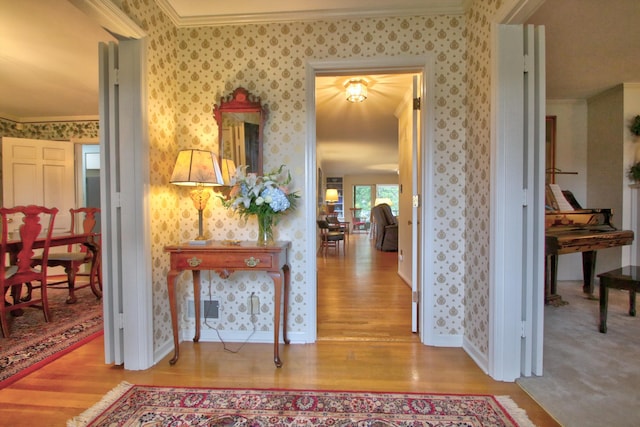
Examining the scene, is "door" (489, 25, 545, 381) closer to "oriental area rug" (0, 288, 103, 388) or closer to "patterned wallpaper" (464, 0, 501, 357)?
"patterned wallpaper" (464, 0, 501, 357)

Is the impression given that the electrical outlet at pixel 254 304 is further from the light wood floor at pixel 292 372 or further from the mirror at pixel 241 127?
A: the mirror at pixel 241 127

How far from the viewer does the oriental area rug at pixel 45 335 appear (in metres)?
2.02

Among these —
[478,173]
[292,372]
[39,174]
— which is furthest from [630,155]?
[39,174]

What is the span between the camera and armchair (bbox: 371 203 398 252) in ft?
23.9

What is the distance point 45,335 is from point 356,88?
3783 mm

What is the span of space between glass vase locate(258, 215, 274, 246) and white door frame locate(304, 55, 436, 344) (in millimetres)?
342

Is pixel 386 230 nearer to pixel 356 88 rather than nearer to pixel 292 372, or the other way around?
pixel 356 88

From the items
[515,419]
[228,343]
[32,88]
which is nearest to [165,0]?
[228,343]

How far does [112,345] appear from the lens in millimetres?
2029

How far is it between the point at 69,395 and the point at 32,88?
3911 millimetres

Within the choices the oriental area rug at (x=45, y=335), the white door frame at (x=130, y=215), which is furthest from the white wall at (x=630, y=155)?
the oriental area rug at (x=45, y=335)

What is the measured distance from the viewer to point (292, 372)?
191 cm

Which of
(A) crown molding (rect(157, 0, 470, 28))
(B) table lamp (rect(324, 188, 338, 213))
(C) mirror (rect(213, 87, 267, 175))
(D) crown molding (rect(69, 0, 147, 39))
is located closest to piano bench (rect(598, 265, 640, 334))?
(A) crown molding (rect(157, 0, 470, 28))

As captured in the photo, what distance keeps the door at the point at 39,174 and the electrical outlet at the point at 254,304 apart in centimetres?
391
